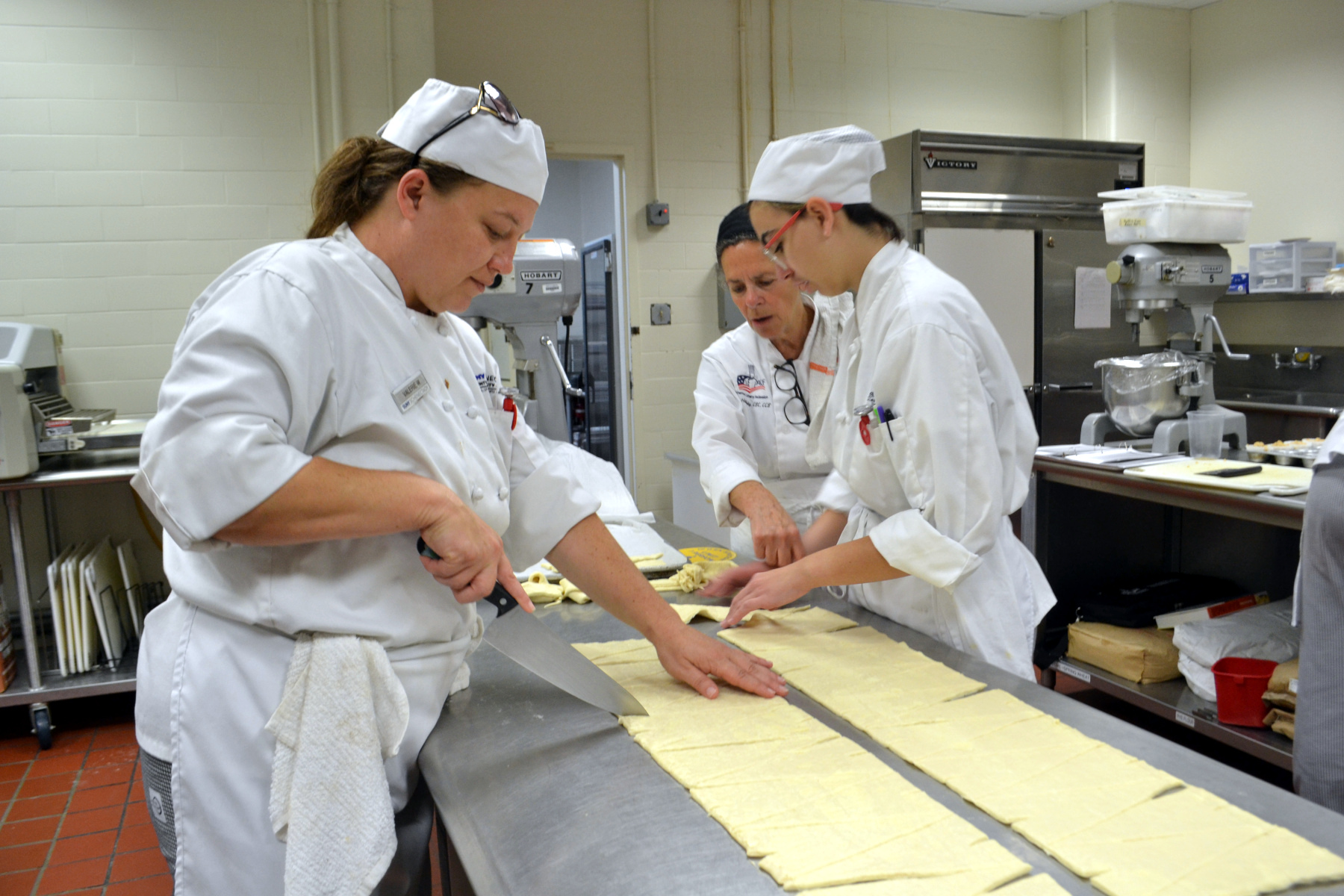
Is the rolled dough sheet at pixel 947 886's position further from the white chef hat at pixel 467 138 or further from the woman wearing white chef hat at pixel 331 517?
the white chef hat at pixel 467 138

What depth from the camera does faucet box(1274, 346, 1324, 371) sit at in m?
5.18

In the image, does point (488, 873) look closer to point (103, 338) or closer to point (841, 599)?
point (841, 599)

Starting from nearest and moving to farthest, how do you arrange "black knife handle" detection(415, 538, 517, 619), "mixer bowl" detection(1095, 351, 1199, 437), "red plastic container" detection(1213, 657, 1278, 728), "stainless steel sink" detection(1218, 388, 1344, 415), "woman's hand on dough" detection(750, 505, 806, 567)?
"black knife handle" detection(415, 538, 517, 619), "woman's hand on dough" detection(750, 505, 806, 567), "red plastic container" detection(1213, 657, 1278, 728), "mixer bowl" detection(1095, 351, 1199, 437), "stainless steel sink" detection(1218, 388, 1344, 415)

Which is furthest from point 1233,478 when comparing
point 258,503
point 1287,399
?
point 1287,399

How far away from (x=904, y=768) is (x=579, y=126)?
4542 mm

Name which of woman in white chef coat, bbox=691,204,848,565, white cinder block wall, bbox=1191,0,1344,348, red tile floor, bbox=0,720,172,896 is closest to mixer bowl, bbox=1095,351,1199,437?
A: woman in white chef coat, bbox=691,204,848,565

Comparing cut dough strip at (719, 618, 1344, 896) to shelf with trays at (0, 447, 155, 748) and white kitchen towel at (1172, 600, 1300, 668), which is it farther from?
shelf with trays at (0, 447, 155, 748)

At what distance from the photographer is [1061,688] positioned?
3537 mm

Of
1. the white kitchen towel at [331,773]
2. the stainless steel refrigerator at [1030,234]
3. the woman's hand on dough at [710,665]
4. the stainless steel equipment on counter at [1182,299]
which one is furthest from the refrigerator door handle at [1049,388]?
the white kitchen towel at [331,773]

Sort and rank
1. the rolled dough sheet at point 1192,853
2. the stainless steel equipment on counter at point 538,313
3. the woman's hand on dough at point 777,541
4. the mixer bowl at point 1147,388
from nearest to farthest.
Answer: the rolled dough sheet at point 1192,853
the woman's hand on dough at point 777,541
the mixer bowl at point 1147,388
the stainless steel equipment on counter at point 538,313

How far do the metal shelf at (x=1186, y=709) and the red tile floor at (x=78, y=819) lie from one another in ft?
9.16

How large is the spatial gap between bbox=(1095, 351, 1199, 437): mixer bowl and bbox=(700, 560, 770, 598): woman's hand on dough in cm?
184

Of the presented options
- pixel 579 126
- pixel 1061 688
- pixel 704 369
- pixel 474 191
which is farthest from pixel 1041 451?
pixel 579 126

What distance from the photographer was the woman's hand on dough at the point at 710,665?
1402 mm
